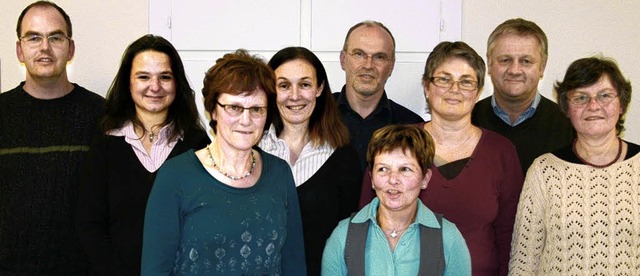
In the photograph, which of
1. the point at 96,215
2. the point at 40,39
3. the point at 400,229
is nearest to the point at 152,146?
the point at 96,215

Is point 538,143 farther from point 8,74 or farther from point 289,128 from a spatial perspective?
point 8,74

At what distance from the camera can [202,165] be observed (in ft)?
7.39

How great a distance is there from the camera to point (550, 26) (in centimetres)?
403

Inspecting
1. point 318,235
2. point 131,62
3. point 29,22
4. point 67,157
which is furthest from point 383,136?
point 29,22

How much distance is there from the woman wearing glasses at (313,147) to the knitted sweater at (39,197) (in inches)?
33.5

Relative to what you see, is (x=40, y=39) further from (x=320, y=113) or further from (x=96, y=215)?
(x=320, y=113)

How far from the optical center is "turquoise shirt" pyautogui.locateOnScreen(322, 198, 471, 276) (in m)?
2.38

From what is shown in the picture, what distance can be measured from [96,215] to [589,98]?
1869 millimetres

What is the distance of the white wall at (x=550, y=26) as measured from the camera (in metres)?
4.02

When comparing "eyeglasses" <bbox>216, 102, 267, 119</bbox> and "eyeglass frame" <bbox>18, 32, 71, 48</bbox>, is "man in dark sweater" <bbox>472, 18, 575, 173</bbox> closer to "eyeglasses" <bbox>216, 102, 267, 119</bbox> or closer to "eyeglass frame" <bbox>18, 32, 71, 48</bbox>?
"eyeglasses" <bbox>216, 102, 267, 119</bbox>

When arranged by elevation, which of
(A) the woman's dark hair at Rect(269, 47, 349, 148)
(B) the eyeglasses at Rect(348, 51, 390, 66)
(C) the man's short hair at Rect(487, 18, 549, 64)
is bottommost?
(A) the woman's dark hair at Rect(269, 47, 349, 148)

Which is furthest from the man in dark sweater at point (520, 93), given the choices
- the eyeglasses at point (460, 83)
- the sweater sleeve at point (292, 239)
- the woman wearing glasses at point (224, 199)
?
the woman wearing glasses at point (224, 199)

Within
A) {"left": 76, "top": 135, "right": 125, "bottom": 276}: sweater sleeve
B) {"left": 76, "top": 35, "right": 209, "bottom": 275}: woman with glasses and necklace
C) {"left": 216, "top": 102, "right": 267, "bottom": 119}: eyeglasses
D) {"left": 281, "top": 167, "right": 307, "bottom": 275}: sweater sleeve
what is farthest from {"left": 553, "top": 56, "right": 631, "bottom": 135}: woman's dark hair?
{"left": 76, "top": 135, "right": 125, "bottom": 276}: sweater sleeve

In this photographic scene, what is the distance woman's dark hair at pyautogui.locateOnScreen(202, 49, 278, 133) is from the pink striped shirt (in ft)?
1.93
